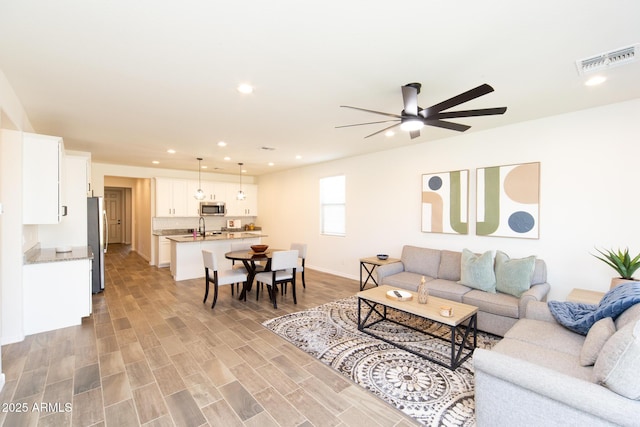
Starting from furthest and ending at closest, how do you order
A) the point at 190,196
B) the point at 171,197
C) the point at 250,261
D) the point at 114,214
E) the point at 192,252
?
the point at 114,214 < the point at 190,196 < the point at 171,197 < the point at 192,252 < the point at 250,261

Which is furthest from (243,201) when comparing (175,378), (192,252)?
(175,378)

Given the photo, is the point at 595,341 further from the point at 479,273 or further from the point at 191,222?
the point at 191,222

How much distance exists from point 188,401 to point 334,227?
4.76m

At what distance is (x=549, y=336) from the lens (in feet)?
7.26

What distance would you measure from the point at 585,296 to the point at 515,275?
24.4 inches

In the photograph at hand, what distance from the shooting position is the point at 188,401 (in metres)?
2.09

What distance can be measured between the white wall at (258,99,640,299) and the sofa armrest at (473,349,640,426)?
2.57m

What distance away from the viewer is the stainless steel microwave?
7.69m

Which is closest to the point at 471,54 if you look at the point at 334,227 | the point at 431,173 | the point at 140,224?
the point at 431,173

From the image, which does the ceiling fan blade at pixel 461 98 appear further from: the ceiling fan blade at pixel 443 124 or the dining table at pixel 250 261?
the dining table at pixel 250 261

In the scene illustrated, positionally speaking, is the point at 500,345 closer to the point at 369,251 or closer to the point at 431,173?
the point at 431,173

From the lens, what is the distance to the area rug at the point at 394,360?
207cm

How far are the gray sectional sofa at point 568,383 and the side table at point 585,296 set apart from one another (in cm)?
82

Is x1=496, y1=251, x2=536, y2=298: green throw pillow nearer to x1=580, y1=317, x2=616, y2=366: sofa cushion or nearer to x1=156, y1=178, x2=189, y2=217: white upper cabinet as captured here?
x1=580, y1=317, x2=616, y2=366: sofa cushion
